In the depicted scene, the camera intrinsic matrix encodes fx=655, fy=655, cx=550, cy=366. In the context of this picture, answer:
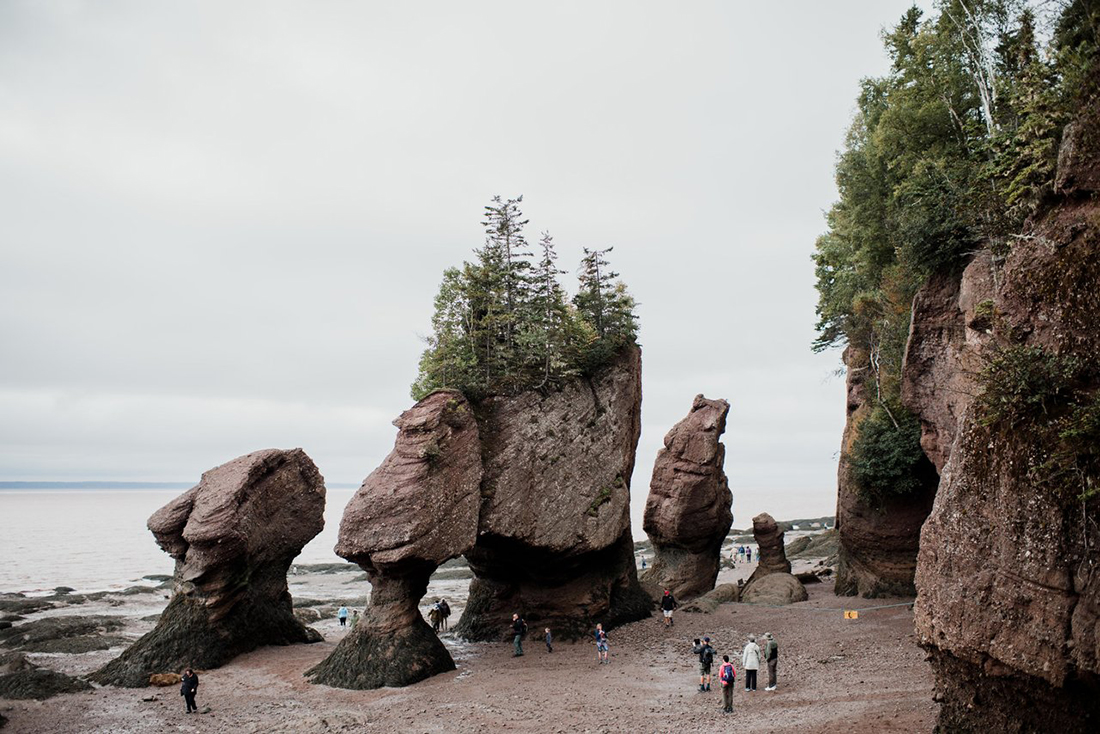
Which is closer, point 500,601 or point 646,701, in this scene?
point 646,701

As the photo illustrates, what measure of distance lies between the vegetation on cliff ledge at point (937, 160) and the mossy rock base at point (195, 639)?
2791 centimetres

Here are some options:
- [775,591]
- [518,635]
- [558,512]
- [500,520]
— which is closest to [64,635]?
[518,635]

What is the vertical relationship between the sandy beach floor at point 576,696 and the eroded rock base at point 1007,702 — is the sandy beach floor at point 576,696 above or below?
below

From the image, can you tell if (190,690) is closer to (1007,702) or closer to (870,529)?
(1007,702)

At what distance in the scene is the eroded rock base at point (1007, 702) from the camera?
10.7m

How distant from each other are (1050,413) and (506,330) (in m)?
23.1

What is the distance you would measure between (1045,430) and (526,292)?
23.1 meters

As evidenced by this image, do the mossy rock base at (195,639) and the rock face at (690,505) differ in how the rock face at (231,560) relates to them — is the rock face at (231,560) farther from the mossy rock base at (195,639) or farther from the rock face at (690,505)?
the rock face at (690,505)

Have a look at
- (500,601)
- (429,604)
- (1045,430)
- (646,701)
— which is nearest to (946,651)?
(1045,430)

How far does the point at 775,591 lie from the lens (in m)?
34.5

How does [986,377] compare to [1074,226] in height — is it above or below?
below

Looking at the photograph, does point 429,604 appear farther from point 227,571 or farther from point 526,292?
point 526,292

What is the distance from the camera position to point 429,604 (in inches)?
1795

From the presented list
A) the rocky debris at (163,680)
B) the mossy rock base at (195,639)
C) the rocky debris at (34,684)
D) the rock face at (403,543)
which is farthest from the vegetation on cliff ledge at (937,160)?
the rocky debris at (34,684)
